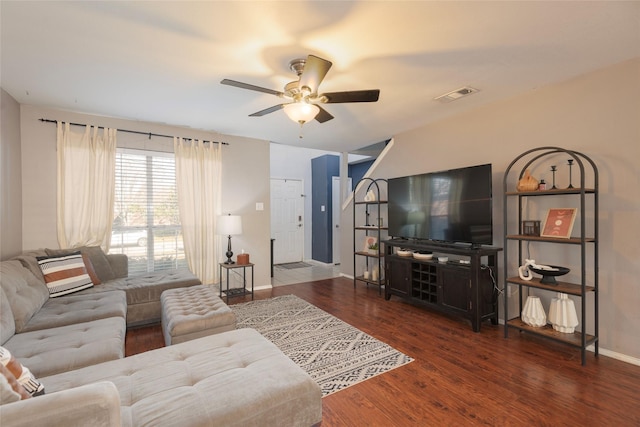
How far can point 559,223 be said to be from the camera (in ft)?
8.64

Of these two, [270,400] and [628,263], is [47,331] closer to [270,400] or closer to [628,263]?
A: [270,400]

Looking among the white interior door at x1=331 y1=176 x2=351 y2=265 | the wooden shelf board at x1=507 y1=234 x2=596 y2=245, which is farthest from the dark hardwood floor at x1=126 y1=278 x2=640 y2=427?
the white interior door at x1=331 y1=176 x2=351 y2=265

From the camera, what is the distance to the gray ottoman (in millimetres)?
2303

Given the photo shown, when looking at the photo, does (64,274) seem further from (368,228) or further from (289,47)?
(368,228)

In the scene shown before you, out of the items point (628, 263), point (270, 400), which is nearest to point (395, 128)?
point (628, 263)

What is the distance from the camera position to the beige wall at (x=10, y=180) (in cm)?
285

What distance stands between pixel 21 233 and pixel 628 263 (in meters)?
6.01

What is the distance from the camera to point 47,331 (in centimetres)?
204

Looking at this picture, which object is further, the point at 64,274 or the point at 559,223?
the point at 64,274

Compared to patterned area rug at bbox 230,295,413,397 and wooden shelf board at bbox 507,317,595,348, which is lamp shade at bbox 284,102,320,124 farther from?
wooden shelf board at bbox 507,317,595,348

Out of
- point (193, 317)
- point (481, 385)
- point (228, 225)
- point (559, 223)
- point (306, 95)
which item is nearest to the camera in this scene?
point (481, 385)

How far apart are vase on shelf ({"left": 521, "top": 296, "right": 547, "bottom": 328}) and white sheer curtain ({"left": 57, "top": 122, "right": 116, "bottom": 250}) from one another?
4782 millimetres

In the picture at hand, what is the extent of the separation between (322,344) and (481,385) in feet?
4.31

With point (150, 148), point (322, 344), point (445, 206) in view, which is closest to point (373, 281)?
point (445, 206)
